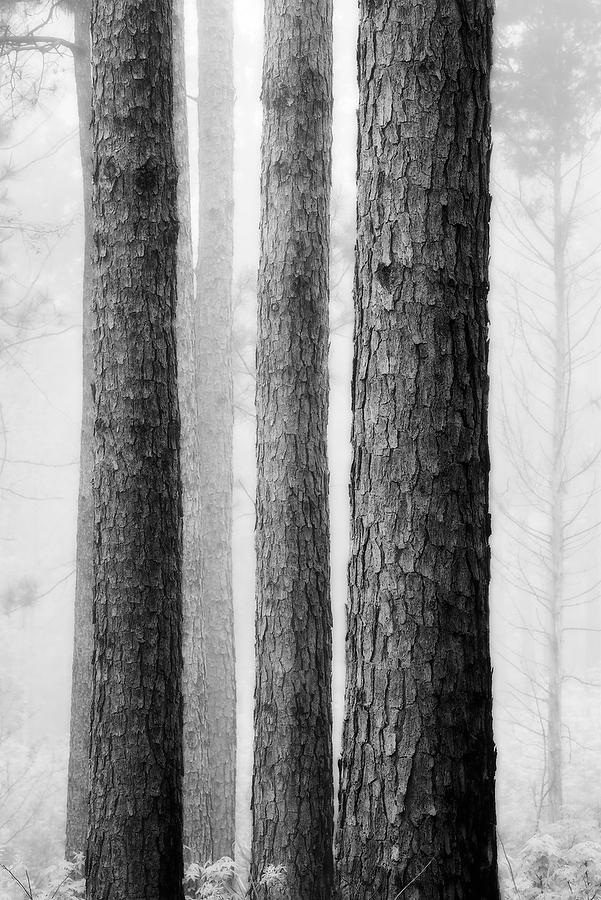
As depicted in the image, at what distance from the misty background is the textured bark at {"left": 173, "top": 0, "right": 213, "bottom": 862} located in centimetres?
369

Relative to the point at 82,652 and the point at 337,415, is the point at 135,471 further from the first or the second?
the point at 337,415

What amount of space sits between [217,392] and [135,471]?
13.1ft

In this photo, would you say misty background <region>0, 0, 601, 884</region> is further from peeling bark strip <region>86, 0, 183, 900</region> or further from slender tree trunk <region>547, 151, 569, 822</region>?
peeling bark strip <region>86, 0, 183, 900</region>

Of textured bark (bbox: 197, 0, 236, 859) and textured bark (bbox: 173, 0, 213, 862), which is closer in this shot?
textured bark (bbox: 173, 0, 213, 862)

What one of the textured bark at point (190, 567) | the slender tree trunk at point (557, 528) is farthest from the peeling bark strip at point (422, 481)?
the slender tree trunk at point (557, 528)

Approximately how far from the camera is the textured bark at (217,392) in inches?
243

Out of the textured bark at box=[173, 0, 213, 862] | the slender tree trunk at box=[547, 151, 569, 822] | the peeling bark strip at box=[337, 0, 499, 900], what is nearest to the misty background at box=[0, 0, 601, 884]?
the slender tree trunk at box=[547, 151, 569, 822]

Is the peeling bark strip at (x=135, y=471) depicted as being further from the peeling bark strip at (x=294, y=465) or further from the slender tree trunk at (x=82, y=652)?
the slender tree trunk at (x=82, y=652)

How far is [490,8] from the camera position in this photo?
2.43m

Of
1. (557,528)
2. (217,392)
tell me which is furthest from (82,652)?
(557,528)

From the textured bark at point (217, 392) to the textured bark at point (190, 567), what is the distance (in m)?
0.30

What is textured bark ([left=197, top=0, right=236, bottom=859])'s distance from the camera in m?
6.18

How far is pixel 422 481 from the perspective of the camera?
2.28 meters

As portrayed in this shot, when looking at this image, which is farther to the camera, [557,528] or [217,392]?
[557,528]
